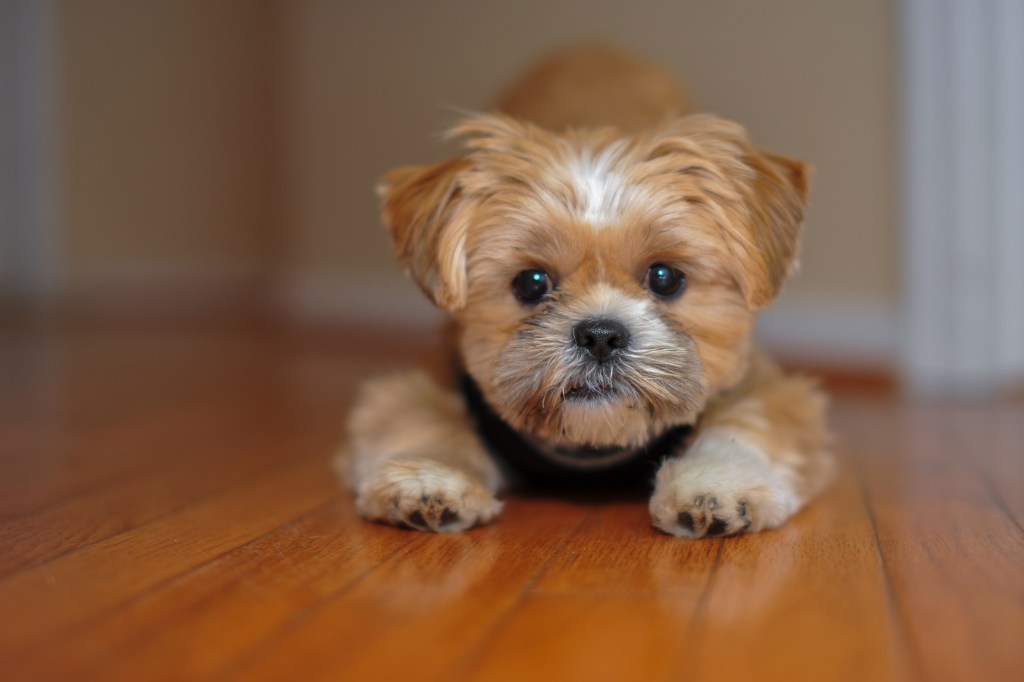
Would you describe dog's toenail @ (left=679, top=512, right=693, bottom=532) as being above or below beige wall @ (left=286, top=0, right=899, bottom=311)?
below

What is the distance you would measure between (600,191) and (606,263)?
141 millimetres

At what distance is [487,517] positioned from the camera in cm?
214

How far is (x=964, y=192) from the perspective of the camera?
4.26 metres

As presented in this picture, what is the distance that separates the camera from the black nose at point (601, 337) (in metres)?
2.04

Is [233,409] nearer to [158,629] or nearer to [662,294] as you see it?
[662,294]

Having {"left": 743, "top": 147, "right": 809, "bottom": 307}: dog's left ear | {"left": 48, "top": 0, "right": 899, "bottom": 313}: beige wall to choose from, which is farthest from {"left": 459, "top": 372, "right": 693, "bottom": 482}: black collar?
{"left": 48, "top": 0, "right": 899, "bottom": 313}: beige wall

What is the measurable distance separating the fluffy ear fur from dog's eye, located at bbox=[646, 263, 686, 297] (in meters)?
0.13

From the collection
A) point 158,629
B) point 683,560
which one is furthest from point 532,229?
point 158,629

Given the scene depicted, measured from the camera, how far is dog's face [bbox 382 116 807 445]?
207 centimetres

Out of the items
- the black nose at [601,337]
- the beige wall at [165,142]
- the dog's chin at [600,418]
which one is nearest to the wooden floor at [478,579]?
the dog's chin at [600,418]

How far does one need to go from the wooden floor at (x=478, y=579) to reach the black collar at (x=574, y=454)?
7 cm

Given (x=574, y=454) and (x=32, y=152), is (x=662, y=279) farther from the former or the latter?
(x=32, y=152)

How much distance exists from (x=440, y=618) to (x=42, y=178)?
7.03 meters

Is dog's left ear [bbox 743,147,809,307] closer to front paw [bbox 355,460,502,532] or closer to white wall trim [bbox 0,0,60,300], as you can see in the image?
front paw [bbox 355,460,502,532]
